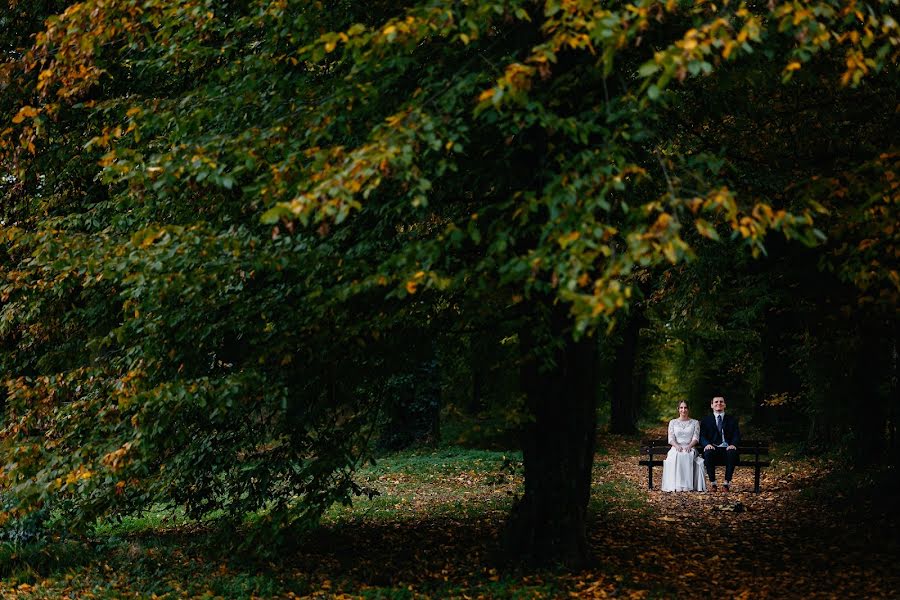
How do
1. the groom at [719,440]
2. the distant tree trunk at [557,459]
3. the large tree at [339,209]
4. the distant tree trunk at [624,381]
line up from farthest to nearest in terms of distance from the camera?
the distant tree trunk at [624,381]
the groom at [719,440]
the distant tree trunk at [557,459]
the large tree at [339,209]

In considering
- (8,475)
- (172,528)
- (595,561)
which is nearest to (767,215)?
(595,561)

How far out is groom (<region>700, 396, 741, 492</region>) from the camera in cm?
1380

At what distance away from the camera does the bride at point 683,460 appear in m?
14.0

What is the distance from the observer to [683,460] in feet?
46.3

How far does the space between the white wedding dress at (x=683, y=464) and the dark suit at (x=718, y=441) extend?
15 cm

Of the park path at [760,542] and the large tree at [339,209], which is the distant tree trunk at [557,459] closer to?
the large tree at [339,209]

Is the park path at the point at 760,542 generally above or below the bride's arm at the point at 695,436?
below

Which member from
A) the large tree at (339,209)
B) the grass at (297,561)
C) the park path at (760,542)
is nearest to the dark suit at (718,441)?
the park path at (760,542)

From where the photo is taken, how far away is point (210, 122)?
7.84m

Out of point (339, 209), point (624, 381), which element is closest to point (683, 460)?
point (339, 209)

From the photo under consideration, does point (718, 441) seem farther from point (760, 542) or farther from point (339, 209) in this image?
point (339, 209)

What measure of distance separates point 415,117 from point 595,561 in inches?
202

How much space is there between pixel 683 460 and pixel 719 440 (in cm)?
65

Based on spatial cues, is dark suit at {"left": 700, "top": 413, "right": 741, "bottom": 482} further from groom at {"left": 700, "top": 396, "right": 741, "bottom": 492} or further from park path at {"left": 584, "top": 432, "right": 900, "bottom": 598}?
park path at {"left": 584, "top": 432, "right": 900, "bottom": 598}
